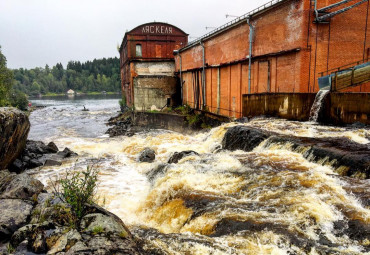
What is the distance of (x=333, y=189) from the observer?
5484 mm

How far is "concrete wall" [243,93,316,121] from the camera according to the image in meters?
11.7

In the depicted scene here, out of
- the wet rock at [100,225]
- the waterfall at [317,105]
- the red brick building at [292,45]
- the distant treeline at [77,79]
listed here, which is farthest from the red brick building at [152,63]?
the distant treeline at [77,79]

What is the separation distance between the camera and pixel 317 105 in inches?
444

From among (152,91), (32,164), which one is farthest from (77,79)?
(32,164)

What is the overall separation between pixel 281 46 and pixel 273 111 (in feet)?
10.4

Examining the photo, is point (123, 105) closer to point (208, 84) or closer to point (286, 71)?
point (208, 84)

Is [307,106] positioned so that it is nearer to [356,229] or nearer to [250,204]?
[250,204]

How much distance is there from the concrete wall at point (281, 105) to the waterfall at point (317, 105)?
0.52 feet

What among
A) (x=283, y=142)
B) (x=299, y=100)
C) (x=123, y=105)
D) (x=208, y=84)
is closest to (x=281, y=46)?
(x=299, y=100)

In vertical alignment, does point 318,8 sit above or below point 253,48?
above

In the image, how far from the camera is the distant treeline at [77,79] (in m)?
132

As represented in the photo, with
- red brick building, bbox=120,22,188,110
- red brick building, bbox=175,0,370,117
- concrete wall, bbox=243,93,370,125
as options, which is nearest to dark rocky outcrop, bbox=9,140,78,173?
concrete wall, bbox=243,93,370,125

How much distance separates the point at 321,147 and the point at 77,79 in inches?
5704

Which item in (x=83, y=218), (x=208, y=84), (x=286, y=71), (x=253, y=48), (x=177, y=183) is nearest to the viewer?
(x=83, y=218)
